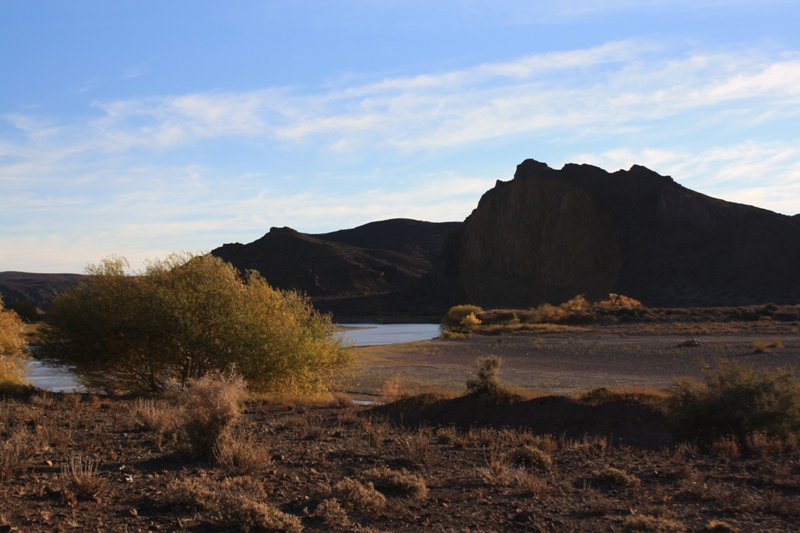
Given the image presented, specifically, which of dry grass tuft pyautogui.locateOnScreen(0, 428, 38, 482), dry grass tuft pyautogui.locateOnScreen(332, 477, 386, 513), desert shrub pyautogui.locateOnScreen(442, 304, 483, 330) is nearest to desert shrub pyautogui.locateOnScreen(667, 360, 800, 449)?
dry grass tuft pyautogui.locateOnScreen(332, 477, 386, 513)

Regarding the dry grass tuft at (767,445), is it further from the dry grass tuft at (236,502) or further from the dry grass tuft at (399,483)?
the dry grass tuft at (236,502)

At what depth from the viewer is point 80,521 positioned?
683cm

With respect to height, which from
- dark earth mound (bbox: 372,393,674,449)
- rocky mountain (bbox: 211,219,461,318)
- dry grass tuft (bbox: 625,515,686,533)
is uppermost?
rocky mountain (bbox: 211,219,461,318)

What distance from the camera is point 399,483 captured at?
324 inches

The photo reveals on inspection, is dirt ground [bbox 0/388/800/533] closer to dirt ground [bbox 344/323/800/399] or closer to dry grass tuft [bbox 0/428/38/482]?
dry grass tuft [bbox 0/428/38/482]

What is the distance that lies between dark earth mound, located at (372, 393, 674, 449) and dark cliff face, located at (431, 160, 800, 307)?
282 ft

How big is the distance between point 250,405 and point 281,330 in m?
3.39

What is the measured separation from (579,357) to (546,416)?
81.3ft

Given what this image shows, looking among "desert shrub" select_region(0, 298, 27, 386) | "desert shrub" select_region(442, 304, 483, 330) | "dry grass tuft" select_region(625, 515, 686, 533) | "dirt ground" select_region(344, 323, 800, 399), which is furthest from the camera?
"desert shrub" select_region(442, 304, 483, 330)

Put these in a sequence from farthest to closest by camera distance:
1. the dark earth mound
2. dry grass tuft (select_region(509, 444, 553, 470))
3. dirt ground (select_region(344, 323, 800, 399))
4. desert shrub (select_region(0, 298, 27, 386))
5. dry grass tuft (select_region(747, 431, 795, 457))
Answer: dirt ground (select_region(344, 323, 800, 399)) → desert shrub (select_region(0, 298, 27, 386)) → the dark earth mound → dry grass tuft (select_region(747, 431, 795, 457)) → dry grass tuft (select_region(509, 444, 553, 470))

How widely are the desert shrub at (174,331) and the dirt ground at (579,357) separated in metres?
3.77

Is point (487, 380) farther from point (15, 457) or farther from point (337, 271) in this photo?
point (337, 271)

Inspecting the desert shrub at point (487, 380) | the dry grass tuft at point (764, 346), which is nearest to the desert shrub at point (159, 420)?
the desert shrub at point (487, 380)

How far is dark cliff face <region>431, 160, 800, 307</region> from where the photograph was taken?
99625 mm
